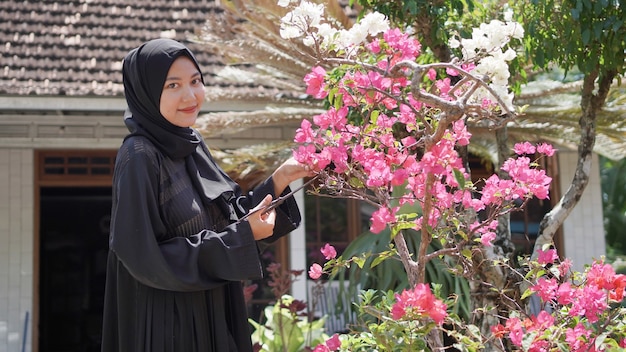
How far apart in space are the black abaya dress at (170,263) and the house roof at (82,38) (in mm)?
4884

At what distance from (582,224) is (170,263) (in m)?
7.60

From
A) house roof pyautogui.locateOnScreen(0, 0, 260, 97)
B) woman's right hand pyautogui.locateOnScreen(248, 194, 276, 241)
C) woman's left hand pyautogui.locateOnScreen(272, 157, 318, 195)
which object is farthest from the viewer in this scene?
house roof pyautogui.locateOnScreen(0, 0, 260, 97)

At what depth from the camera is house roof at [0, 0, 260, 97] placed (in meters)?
7.80

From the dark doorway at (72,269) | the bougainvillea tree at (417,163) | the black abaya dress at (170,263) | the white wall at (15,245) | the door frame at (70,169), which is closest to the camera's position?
the black abaya dress at (170,263)

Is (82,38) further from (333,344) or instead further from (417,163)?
(417,163)

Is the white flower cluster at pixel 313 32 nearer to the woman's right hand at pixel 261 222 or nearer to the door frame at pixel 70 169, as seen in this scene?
the woman's right hand at pixel 261 222

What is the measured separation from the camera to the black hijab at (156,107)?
288 cm

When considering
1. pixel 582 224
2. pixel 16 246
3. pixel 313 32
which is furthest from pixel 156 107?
pixel 582 224

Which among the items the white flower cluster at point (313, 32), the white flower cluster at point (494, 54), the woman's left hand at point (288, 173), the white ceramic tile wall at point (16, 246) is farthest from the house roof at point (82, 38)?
the white flower cluster at point (494, 54)

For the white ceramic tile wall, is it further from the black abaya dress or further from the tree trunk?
the black abaya dress

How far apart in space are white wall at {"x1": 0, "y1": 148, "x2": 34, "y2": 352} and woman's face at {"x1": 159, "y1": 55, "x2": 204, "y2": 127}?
602 cm

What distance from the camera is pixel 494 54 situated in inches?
122

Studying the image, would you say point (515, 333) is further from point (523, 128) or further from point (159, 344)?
point (523, 128)

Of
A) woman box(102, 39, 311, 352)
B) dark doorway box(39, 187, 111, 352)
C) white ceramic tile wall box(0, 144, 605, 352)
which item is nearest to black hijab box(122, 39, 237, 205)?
woman box(102, 39, 311, 352)
